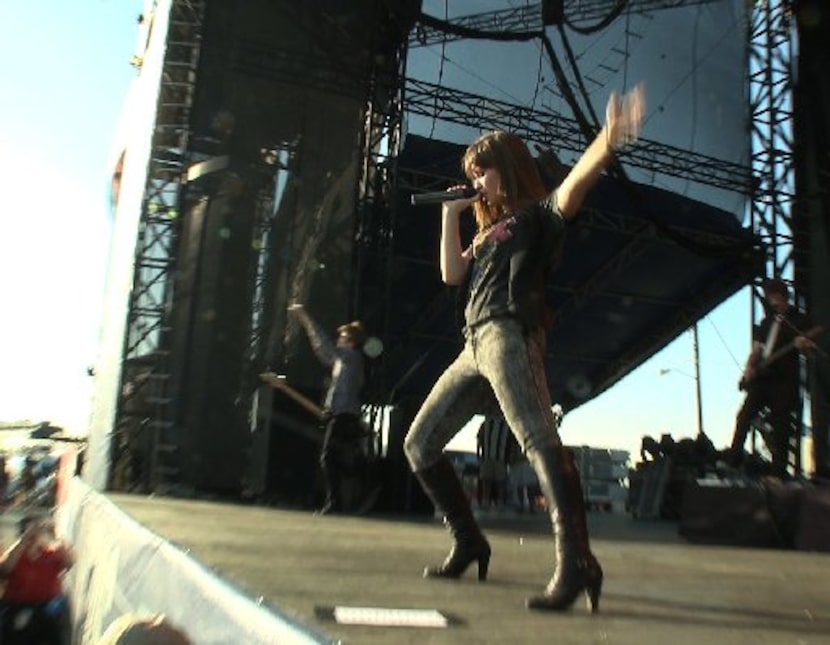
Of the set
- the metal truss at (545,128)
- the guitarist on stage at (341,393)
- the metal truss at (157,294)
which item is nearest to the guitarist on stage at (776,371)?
the guitarist on stage at (341,393)

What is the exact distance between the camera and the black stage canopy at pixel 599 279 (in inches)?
535

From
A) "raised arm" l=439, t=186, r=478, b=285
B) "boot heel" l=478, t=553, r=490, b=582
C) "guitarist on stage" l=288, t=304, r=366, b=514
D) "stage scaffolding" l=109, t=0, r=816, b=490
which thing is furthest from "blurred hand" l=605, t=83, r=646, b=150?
"stage scaffolding" l=109, t=0, r=816, b=490

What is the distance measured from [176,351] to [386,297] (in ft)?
10.1

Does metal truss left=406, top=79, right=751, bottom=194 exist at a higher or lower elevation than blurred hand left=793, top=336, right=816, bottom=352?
higher

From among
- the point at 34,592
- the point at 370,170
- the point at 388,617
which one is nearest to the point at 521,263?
the point at 388,617

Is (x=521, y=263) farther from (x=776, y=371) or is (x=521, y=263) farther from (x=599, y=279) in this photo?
(x=599, y=279)

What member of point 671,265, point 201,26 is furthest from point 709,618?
point 671,265

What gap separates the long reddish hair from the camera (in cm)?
274

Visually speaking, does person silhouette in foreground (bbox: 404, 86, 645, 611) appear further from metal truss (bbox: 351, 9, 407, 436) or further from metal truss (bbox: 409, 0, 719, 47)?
metal truss (bbox: 409, 0, 719, 47)

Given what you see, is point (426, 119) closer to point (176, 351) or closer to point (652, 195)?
point (652, 195)

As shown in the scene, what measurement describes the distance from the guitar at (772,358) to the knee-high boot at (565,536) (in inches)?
167

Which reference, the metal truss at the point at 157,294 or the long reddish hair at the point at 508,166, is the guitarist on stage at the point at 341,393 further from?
Answer: the long reddish hair at the point at 508,166

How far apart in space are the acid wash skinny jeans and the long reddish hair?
436 millimetres

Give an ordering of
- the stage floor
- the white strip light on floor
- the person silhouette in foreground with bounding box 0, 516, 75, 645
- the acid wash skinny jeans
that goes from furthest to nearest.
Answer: the person silhouette in foreground with bounding box 0, 516, 75, 645
the acid wash skinny jeans
the stage floor
the white strip light on floor
